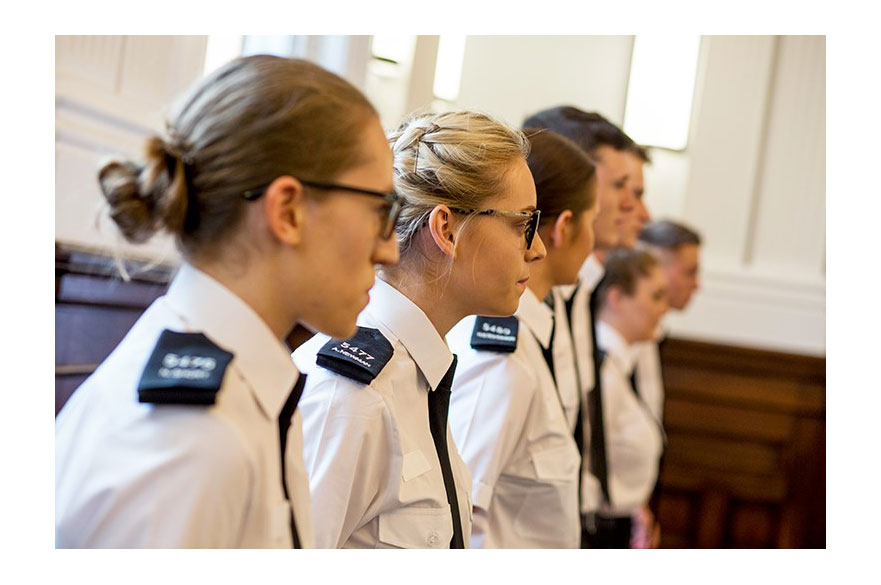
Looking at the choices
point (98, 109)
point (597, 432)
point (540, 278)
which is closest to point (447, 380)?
point (540, 278)

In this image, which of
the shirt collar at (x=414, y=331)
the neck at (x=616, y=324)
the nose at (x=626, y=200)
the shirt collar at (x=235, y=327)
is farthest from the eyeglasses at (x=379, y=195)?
the neck at (x=616, y=324)

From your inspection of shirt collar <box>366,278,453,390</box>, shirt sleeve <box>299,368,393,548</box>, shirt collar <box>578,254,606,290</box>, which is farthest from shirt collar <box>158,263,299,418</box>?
shirt collar <box>578,254,606,290</box>

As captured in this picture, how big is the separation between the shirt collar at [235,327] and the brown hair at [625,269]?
353 centimetres

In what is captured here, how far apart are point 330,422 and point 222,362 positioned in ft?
1.70

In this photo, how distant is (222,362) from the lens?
3.73ft

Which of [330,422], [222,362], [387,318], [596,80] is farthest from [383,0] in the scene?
[596,80]

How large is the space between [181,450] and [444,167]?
37.2 inches

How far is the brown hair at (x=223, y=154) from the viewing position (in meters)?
1.22

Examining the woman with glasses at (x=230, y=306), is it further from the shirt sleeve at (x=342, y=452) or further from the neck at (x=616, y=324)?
the neck at (x=616, y=324)

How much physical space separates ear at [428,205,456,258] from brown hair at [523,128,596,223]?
1.85 ft

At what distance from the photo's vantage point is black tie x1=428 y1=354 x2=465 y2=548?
184 centimetres

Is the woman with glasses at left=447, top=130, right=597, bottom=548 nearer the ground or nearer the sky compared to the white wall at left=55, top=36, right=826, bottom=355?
nearer the ground

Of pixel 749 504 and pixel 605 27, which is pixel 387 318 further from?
pixel 749 504

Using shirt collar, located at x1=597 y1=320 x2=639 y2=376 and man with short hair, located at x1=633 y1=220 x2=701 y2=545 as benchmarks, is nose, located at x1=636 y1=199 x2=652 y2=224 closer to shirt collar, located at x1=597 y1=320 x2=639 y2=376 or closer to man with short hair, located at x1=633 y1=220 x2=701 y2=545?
shirt collar, located at x1=597 y1=320 x2=639 y2=376
